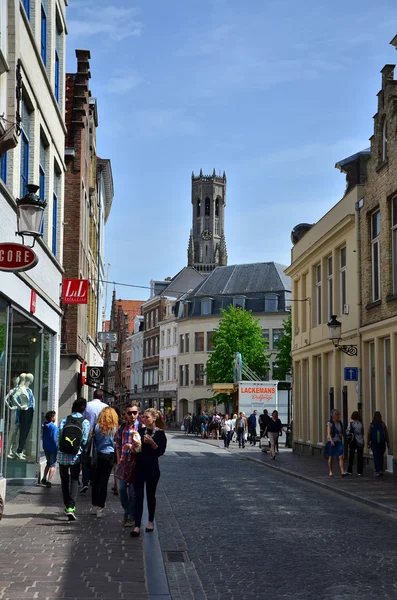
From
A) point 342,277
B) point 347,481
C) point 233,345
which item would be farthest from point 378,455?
point 233,345

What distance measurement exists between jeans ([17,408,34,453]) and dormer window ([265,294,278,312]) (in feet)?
208

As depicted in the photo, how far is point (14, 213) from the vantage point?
46.5 ft

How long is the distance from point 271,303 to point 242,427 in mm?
41309

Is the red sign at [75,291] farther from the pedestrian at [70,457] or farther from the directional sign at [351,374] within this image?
the pedestrian at [70,457]

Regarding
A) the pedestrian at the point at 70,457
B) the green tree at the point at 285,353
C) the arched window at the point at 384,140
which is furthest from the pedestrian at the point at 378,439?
the green tree at the point at 285,353

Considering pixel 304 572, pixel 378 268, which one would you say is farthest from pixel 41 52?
pixel 304 572

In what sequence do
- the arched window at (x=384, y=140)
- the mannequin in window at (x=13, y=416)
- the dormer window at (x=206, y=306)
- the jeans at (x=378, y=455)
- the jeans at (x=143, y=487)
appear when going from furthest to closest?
the dormer window at (x=206, y=306) < the arched window at (x=384, y=140) < the jeans at (x=378, y=455) < the mannequin in window at (x=13, y=416) < the jeans at (x=143, y=487)

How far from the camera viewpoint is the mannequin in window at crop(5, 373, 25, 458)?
50.5 feet

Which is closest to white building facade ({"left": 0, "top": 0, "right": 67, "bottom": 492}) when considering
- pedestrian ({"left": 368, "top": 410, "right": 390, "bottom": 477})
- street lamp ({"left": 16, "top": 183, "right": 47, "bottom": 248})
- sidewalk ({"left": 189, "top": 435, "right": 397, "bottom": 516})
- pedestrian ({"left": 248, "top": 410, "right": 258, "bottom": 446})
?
street lamp ({"left": 16, "top": 183, "right": 47, "bottom": 248})

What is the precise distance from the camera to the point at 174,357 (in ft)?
288

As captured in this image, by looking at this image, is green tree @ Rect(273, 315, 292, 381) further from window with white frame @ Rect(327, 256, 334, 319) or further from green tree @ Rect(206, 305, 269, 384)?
window with white frame @ Rect(327, 256, 334, 319)

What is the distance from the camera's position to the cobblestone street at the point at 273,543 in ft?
26.2

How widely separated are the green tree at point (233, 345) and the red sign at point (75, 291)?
44.3 metres

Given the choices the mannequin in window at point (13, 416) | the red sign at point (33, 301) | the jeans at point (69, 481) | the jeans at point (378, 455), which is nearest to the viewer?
the jeans at point (69, 481)
